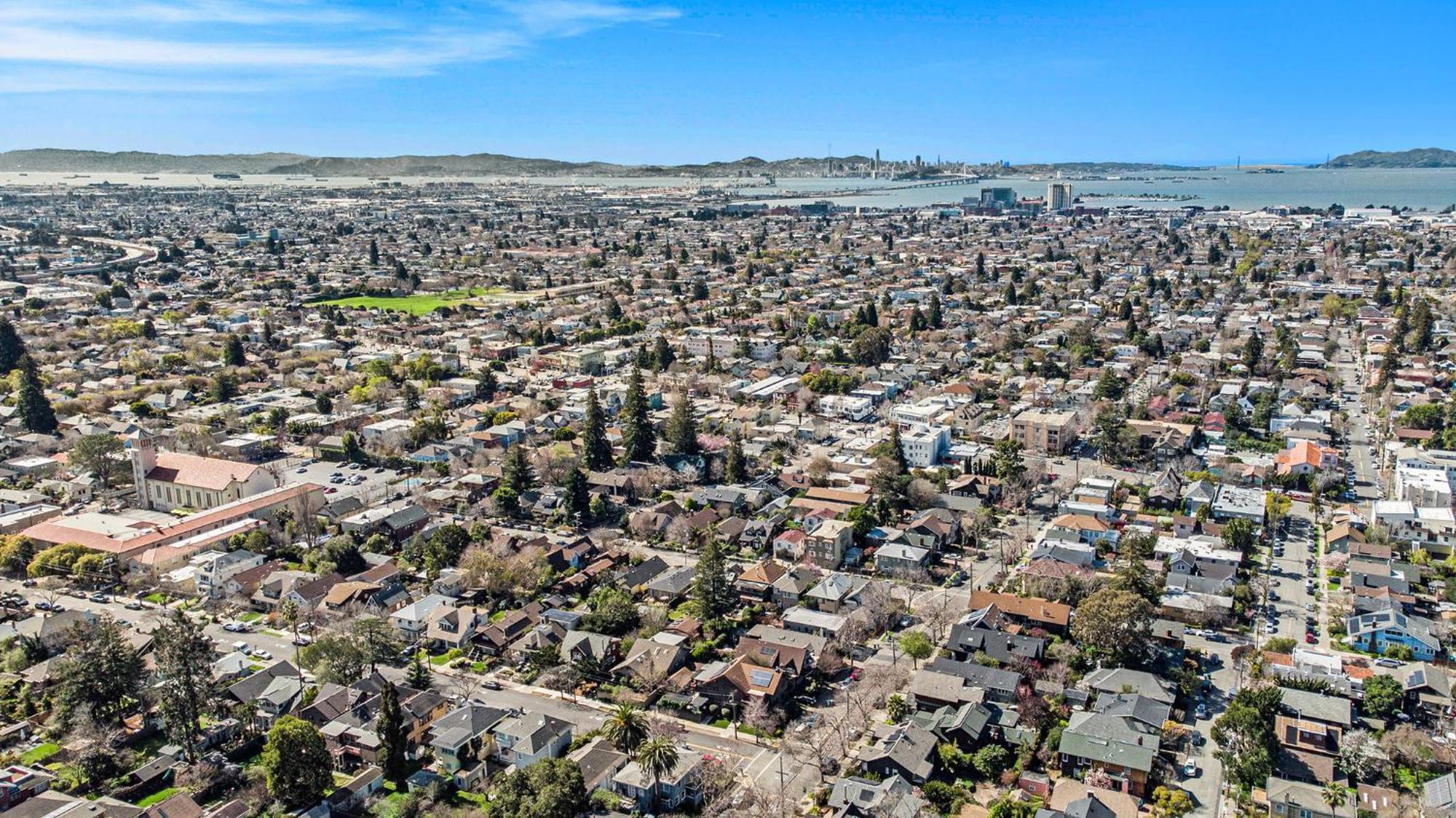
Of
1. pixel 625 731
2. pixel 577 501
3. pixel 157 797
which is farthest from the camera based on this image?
pixel 577 501

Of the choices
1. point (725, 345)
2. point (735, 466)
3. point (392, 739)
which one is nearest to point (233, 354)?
point (725, 345)

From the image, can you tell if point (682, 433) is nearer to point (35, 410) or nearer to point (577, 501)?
point (577, 501)

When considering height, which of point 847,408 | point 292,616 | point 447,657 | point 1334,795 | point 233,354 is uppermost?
point 233,354

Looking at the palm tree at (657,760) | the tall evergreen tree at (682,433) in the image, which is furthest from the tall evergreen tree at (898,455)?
the palm tree at (657,760)

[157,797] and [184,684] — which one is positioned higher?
[184,684]

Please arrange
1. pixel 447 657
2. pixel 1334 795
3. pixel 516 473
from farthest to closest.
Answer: pixel 516 473 < pixel 447 657 < pixel 1334 795

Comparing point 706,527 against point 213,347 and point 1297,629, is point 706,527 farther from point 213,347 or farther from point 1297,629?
point 213,347

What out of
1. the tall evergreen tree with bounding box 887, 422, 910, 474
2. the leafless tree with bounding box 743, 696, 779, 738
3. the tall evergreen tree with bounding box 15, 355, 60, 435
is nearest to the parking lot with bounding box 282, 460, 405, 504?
the tall evergreen tree with bounding box 15, 355, 60, 435

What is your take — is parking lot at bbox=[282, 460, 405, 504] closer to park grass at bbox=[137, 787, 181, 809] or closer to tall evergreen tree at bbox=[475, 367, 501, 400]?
tall evergreen tree at bbox=[475, 367, 501, 400]

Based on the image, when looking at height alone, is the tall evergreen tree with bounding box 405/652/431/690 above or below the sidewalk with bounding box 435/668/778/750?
above
